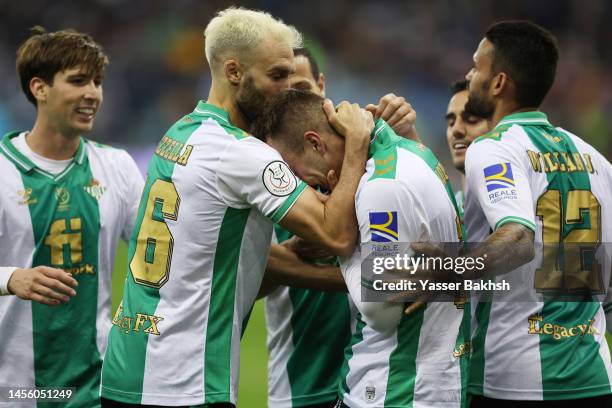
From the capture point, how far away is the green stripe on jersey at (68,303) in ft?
16.1

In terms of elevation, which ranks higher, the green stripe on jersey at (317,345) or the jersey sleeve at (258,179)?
the jersey sleeve at (258,179)

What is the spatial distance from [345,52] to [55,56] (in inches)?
528

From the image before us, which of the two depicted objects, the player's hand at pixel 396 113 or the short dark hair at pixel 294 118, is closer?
the short dark hair at pixel 294 118

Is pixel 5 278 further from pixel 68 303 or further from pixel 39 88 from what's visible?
pixel 39 88

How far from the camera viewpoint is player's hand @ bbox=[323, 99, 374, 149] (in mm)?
3816

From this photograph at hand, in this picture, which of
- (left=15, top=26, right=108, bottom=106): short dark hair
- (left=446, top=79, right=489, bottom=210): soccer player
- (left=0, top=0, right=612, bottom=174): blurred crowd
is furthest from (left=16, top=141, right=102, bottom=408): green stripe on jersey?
(left=0, top=0, right=612, bottom=174): blurred crowd

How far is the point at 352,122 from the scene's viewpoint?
387 cm

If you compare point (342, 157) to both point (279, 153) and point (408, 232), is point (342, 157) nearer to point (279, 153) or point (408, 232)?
point (279, 153)

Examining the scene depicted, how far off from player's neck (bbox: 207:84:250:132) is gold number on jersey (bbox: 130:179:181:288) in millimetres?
464

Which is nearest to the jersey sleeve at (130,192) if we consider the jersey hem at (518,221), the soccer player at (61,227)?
the soccer player at (61,227)

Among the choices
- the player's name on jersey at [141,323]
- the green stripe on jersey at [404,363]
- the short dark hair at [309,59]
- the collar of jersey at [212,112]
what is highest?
the short dark hair at [309,59]

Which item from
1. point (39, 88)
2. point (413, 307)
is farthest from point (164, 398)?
point (39, 88)

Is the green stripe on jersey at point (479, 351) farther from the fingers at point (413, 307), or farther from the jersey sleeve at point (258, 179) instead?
the jersey sleeve at point (258, 179)

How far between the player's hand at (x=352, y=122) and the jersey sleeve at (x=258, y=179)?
281 mm
